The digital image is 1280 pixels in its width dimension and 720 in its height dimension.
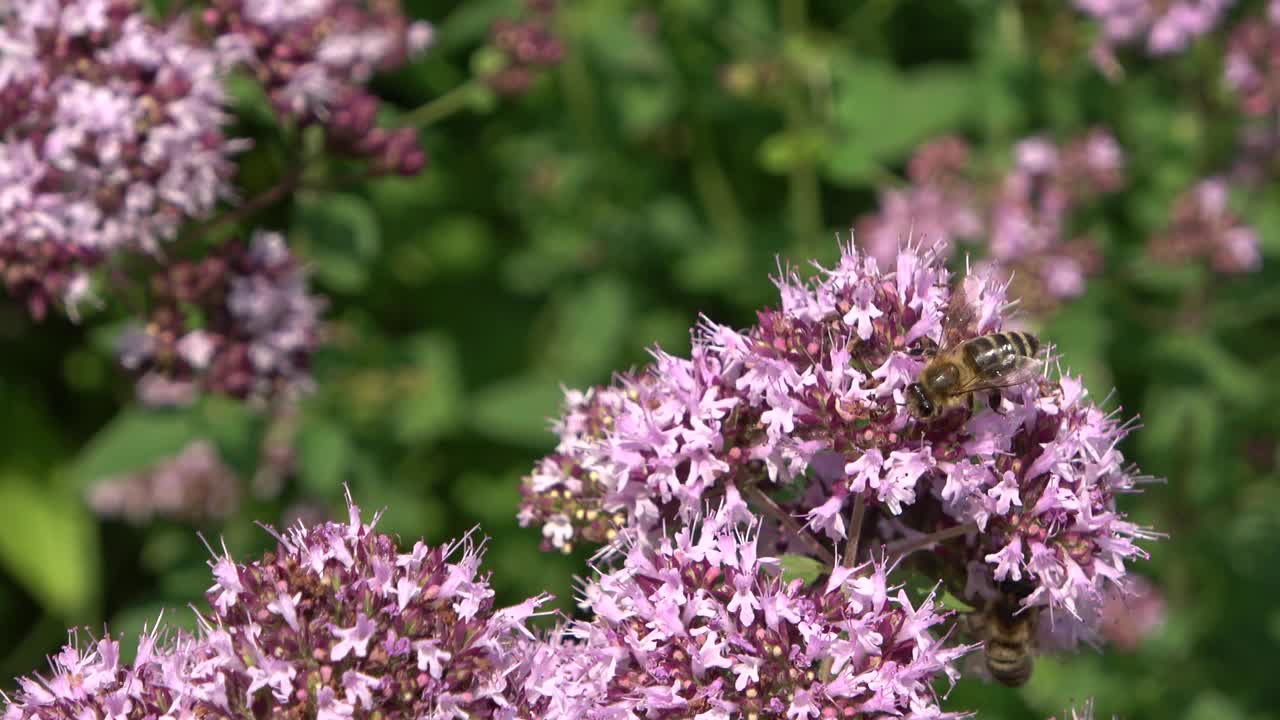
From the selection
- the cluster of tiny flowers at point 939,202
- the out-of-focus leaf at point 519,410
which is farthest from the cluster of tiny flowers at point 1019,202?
the out-of-focus leaf at point 519,410

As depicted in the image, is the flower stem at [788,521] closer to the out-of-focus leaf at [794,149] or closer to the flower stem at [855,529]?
the flower stem at [855,529]

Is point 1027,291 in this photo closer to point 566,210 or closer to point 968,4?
point 968,4

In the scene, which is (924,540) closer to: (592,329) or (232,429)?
(232,429)

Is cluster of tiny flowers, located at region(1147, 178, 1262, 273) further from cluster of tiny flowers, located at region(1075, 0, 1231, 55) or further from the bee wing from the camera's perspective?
the bee wing

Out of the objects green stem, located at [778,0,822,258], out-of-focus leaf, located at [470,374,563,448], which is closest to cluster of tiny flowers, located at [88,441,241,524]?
out-of-focus leaf, located at [470,374,563,448]

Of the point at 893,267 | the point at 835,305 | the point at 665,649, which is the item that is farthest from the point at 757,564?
the point at 893,267

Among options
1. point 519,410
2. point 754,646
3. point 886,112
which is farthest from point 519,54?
point 754,646
